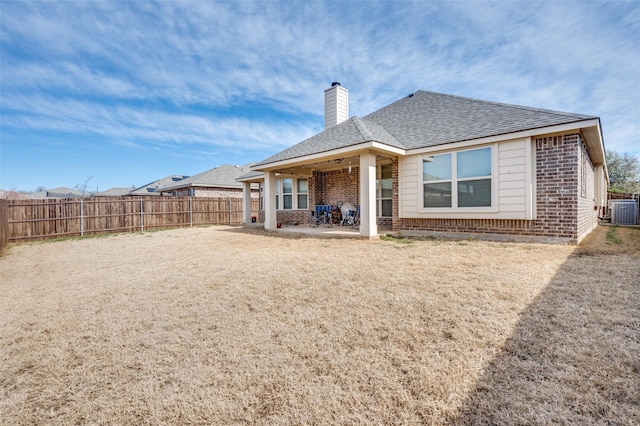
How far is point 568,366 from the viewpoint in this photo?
204cm

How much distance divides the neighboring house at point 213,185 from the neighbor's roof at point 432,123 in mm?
12050

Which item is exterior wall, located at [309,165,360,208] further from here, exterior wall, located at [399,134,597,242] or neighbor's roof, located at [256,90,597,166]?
exterior wall, located at [399,134,597,242]

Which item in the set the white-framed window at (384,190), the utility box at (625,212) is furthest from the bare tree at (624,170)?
the white-framed window at (384,190)

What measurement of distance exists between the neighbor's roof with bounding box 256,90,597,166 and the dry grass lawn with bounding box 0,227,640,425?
381cm

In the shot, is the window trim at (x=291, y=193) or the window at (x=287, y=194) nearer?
the window trim at (x=291, y=193)

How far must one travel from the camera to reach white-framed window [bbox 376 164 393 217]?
1094 cm

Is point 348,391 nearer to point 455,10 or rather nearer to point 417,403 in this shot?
point 417,403

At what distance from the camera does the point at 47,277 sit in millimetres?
5305

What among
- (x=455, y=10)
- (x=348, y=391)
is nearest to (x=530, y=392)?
(x=348, y=391)

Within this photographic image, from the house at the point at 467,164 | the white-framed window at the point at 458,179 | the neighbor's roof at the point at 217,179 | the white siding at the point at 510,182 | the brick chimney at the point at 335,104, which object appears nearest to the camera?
the house at the point at 467,164

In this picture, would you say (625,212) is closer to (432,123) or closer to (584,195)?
(584,195)

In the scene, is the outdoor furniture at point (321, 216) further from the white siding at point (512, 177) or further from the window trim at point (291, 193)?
the white siding at point (512, 177)

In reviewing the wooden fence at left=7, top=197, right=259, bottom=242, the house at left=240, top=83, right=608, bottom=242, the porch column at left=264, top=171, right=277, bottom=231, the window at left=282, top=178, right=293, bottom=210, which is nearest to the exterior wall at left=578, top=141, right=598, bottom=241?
the house at left=240, top=83, right=608, bottom=242

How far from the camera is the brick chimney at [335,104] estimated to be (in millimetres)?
12891
